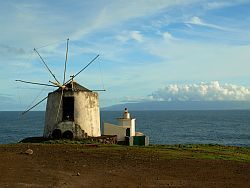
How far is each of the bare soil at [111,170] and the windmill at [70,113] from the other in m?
9.06

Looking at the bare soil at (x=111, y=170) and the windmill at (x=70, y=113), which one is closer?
the bare soil at (x=111, y=170)

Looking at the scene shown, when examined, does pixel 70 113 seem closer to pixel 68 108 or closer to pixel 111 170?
pixel 68 108

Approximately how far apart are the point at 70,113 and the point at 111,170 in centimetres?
1710

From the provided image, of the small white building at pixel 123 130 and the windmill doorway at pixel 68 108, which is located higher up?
the windmill doorway at pixel 68 108

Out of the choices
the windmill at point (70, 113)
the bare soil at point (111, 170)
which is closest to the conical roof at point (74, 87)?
the windmill at point (70, 113)

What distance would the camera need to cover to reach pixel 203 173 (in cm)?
1925

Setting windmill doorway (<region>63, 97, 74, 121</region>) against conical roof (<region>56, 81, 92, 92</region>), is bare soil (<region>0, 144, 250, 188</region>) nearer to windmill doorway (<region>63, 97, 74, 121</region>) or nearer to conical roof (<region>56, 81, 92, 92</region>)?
windmill doorway (<region>63, 97, 74, 121</region>)

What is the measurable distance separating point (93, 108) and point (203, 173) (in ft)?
61.0

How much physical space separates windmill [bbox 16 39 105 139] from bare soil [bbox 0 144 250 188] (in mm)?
9062

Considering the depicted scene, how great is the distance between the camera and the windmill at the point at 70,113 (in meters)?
35.0

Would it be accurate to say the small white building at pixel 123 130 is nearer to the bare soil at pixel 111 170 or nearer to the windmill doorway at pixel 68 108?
the windmill doorway at pixel 68 108

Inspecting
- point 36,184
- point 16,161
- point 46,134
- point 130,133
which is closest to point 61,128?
point 46,134

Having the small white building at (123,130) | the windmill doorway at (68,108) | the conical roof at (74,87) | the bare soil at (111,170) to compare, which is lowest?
the bare soil at (111,170)

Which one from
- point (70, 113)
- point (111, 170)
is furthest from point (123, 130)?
point (111, 170)
